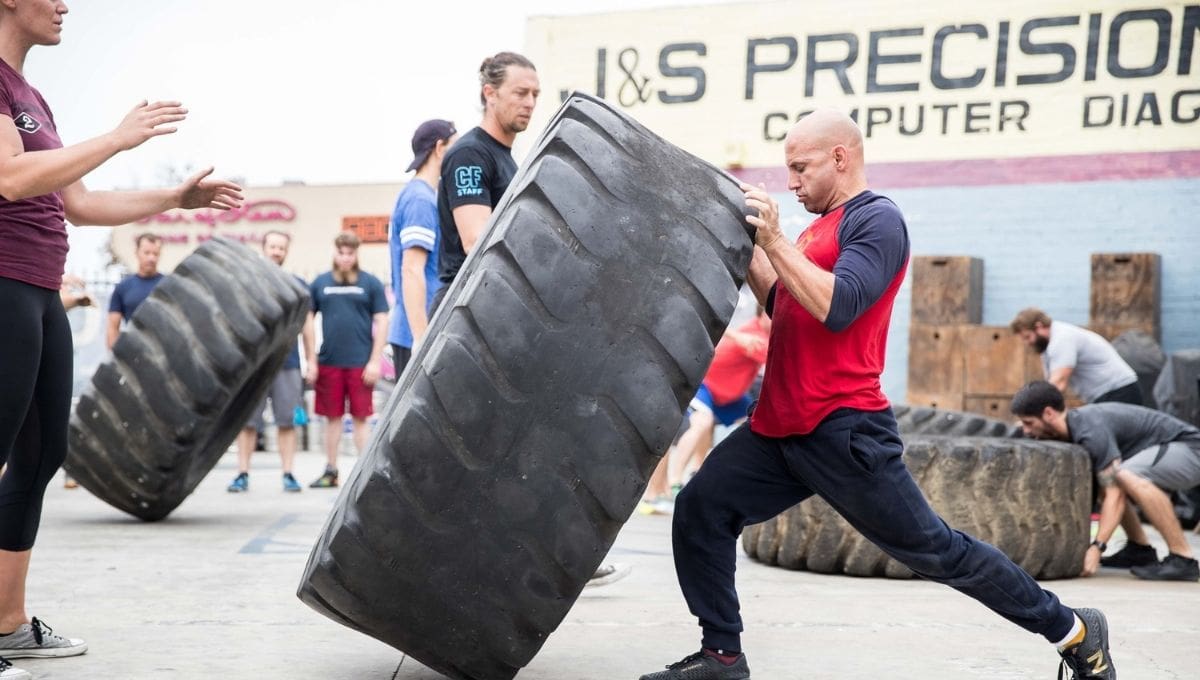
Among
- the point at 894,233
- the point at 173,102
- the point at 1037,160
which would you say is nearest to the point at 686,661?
the point at 894,233

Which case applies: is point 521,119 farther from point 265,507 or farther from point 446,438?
point 265,507

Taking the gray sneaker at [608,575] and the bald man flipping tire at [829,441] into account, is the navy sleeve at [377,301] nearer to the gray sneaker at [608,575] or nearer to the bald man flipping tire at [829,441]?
the gray sneaker at [608,575]

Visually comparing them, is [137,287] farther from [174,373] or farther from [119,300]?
[174,373]

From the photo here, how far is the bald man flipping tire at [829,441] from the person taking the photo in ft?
11.1

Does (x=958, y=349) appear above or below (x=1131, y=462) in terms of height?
above

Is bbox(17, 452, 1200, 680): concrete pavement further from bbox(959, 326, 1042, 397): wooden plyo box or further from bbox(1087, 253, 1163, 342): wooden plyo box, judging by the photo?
bbox(1087, 253, 1163, 342): wooden plyo box

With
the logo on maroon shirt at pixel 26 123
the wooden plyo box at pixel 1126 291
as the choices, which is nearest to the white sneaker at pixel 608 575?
the logo on maroon shirt at pixel 26 123

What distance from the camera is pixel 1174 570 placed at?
655cm

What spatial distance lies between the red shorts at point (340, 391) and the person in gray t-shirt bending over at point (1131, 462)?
522 centimetres

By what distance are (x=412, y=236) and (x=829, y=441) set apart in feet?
8.13

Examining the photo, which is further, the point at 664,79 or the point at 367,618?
the point at 664,79

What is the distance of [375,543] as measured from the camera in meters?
3.08

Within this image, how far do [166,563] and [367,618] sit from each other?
312cm

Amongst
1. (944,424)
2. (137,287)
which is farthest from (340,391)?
(944,424)
